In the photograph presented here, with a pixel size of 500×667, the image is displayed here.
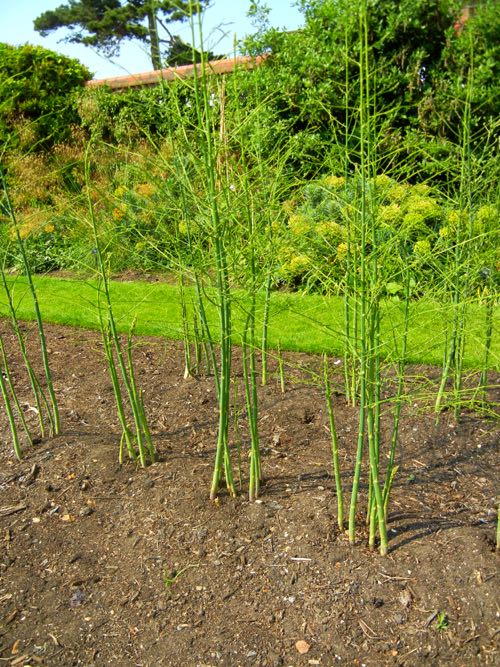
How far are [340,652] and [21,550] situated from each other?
1542 millimetres

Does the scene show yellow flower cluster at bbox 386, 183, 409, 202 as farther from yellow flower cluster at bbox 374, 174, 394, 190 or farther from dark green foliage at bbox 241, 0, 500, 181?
dark green foliage at bbox 241, 0, 500, 181

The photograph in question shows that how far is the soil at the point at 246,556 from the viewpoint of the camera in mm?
2521

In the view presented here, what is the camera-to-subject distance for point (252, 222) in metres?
3.30

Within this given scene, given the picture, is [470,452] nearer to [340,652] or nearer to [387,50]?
[340,652]

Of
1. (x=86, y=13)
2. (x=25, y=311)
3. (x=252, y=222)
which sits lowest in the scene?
(x=25, y=311)

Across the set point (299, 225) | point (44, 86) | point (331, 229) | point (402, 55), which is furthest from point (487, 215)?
point (44, 86)

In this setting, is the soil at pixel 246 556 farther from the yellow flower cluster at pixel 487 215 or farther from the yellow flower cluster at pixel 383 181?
the yellow flower cluster at pixel 487 215

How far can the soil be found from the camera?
252 cm

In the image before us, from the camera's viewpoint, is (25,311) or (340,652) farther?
(25,311)

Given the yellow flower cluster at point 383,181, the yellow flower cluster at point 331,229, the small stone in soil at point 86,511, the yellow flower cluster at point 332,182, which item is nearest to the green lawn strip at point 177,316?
the yellow flower cluster at point 332,182

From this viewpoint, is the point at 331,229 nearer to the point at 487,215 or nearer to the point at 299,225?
the point at 299,225

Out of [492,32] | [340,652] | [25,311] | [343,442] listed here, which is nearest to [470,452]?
[343,442]

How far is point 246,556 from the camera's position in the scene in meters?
2.95

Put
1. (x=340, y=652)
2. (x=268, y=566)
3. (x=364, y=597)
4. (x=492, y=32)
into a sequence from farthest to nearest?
(x=492, y=32)
(x=268, y=566)
(x=364, y=597)
(x=340, y=652)
